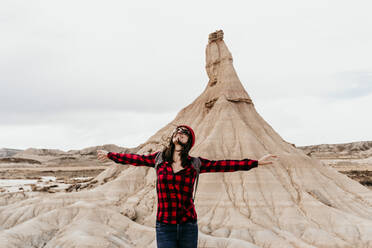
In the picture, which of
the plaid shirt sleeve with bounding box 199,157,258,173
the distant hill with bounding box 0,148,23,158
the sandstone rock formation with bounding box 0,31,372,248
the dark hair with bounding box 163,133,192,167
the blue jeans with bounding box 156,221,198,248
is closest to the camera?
the blue jeans with bounding box 156,221,198,248

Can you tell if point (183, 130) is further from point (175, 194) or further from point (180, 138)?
point (175, 194)

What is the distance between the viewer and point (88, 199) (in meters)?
25.0

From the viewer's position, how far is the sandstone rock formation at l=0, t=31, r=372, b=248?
18.0m

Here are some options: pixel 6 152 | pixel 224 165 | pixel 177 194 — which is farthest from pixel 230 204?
pixel 6 152

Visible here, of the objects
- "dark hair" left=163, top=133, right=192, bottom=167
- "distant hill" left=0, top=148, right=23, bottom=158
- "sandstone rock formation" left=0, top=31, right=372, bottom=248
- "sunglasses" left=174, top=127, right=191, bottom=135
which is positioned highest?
"distant hill" left=0, top=148, right=23, bottom=158

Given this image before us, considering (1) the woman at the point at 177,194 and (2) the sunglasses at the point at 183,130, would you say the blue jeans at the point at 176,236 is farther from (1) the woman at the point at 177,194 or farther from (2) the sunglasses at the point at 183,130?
(2) the sunglasses at the point at 183,130

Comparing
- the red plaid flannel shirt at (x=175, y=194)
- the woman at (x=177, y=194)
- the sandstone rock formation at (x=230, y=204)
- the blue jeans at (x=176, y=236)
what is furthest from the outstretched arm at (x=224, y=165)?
the sandstone rock formation at (x=230, y=204)

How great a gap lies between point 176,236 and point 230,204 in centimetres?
1881

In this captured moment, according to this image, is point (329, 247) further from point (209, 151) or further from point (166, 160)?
point (166, 160)

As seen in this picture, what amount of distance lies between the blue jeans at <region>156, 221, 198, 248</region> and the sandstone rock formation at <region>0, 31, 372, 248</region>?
1274 cm

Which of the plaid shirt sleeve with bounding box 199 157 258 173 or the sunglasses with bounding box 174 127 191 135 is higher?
the sunglasses with bounding box 174 127 191 135

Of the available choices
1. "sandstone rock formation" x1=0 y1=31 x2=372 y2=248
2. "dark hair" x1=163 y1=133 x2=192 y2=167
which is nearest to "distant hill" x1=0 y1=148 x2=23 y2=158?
"sandstone rock formation" x1=0 y1=31 x2=372 y2=248

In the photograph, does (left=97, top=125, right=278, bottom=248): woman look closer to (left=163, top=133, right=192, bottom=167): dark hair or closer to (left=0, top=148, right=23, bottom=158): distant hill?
(left=163, top=133, right=192, bottom=167): dark hair

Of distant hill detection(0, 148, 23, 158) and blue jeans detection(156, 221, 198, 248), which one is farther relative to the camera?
distant hill detection(0, 148, 23, 158)
